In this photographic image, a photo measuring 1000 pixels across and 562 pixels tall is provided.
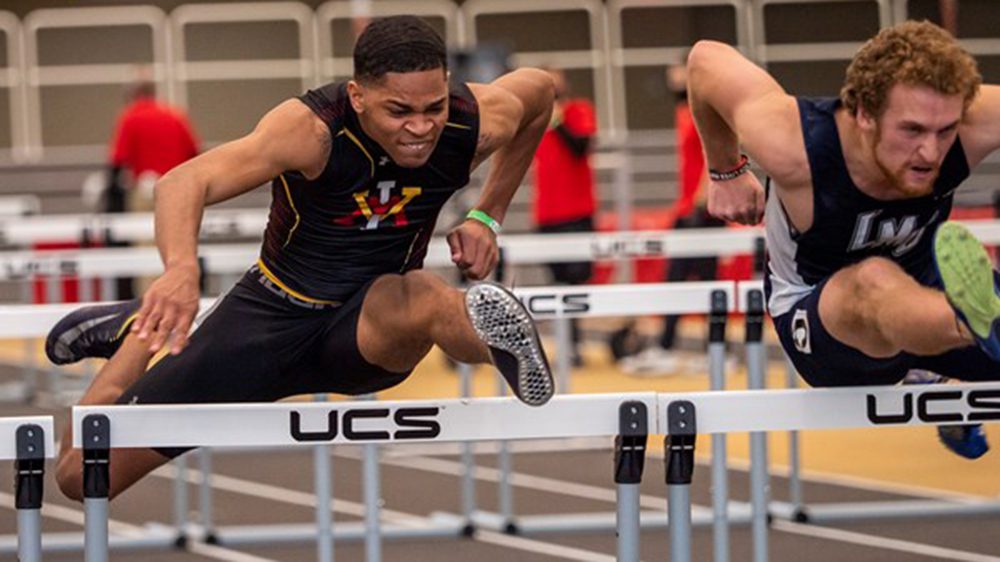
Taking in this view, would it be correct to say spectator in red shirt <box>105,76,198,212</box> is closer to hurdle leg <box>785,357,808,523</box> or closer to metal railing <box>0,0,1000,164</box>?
metal railing <box>0,0,1000,164</box>

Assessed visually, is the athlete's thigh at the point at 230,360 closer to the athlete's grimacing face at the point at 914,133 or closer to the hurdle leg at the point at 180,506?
the athlete's grimacing face at the point at 914,133

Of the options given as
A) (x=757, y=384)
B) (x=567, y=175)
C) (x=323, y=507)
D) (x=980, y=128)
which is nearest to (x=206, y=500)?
(x=323, y=507)

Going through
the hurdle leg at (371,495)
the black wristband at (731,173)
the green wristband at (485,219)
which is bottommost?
the hurdle leg at (371,495)

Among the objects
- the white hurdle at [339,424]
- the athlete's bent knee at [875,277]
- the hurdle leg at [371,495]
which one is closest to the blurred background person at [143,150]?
the hurdle leg at [371,495]

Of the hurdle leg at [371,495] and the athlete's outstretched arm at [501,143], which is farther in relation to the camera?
the hurdle leg at [371,495]

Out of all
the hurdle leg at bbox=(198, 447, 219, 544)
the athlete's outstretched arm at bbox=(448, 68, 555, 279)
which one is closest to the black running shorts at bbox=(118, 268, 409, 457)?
the athlete's outstretched arm at bbox=(448, 68, 555, 279)

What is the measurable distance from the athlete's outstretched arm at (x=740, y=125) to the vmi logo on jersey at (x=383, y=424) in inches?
45.9

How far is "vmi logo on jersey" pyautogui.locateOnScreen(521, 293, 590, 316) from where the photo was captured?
20.1 feet

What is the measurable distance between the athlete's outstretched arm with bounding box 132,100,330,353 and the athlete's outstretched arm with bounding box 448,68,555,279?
0.48 m

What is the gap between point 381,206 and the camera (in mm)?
5082

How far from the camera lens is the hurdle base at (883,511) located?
776 centimetres

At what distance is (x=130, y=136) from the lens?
14.0 meters

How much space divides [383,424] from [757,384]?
8.32 ft

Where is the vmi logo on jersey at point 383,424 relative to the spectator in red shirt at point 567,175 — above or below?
below
